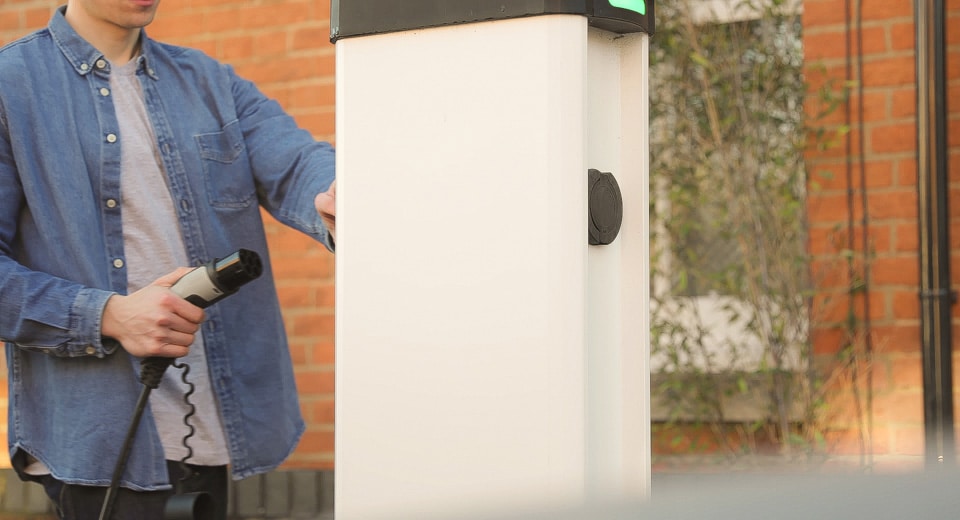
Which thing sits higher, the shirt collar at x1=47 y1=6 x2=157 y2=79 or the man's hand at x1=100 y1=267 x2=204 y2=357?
the shirt collar at x1=47 y1=6 x2=157 y2=79

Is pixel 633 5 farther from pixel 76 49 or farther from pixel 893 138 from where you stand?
pixel 893 138

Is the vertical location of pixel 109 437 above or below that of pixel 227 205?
below

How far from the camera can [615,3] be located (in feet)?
5.99

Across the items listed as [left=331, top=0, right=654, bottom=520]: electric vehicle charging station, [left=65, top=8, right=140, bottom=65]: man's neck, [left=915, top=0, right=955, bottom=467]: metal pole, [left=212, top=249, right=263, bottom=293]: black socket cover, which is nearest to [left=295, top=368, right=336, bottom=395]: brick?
[left=915, top=0, right=955, bottom=467]: metal pole

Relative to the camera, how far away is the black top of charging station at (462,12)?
1.77m

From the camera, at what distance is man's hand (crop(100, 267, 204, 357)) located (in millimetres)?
2293

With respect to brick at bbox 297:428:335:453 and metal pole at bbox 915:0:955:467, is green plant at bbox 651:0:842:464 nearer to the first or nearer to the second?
metal pole at bbox 915:0:955:467

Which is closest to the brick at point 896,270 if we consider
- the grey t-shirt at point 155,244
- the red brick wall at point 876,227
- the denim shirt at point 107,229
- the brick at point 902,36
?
the red brick wall at point 876,227

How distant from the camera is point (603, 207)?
1824 mm

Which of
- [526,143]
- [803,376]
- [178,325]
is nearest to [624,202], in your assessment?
[526,143]

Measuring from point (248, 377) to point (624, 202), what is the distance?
1081mm

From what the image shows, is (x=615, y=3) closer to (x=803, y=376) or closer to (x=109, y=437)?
(x=109, y=437)

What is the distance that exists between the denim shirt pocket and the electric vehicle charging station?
76 centimetres

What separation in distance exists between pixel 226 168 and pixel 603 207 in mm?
1083
